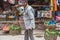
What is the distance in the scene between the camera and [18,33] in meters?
11.7

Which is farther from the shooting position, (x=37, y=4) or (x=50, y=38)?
(x=37, y=4)

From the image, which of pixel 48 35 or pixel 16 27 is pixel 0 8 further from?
pixel 48 35

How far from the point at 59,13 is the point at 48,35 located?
10.3ft

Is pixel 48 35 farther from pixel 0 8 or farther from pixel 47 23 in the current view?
pixel 0 8

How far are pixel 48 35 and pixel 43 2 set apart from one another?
342 cm

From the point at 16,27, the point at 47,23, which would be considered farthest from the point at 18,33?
the point at 47,23

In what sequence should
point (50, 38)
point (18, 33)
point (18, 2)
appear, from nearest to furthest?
point (50, 38), point (18, 33), point (18, 2)

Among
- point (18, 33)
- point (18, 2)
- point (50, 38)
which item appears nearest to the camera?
point (50, 38)

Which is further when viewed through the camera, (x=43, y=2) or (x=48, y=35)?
(x=43, y=2)

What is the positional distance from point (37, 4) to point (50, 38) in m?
3.41

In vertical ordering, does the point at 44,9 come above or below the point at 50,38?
above

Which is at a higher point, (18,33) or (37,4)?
(37,4)

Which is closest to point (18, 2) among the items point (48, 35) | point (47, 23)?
point (47, 23)

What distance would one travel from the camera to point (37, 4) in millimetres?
12672
